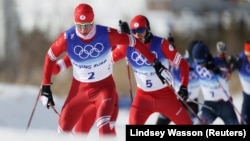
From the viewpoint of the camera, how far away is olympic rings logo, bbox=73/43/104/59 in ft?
22.7

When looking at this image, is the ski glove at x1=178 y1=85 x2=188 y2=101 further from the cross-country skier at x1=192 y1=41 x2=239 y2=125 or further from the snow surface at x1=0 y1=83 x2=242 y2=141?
the cross-country skier at x1=192 y1=41 x2=239 y2=125

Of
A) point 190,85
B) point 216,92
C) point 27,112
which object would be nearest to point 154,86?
point 216,92

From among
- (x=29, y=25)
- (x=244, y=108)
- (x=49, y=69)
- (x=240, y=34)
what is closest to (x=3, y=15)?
(x=29, y=25)

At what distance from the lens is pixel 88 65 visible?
275 inches

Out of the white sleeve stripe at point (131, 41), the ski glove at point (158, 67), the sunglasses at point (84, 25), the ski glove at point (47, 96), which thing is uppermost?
the sunglasses at point (84, 25)

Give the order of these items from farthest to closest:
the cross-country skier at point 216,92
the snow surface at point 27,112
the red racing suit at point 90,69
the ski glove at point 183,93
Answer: the snow surface at point 27,112, the cross-country skier at point 216,92, the ski glove at point 183,93, the red racing suit at point 90,69

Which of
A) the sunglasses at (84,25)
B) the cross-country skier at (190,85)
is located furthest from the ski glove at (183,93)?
the cross-country skier at (190,85)

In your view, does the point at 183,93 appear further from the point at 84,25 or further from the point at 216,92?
the point at 216,92

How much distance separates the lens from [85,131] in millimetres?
7117

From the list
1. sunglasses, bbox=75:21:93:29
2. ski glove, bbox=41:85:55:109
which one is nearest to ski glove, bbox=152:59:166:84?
sunglasses, bbox=75:21:93:29

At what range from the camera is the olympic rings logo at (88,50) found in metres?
6.93

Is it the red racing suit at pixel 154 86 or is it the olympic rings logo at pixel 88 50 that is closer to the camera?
the olympic rings logo at pixel 88 50

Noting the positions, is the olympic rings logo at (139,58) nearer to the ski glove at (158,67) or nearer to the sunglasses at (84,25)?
the ski glove at (158,67)

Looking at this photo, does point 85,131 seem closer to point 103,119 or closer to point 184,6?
point 103,119
